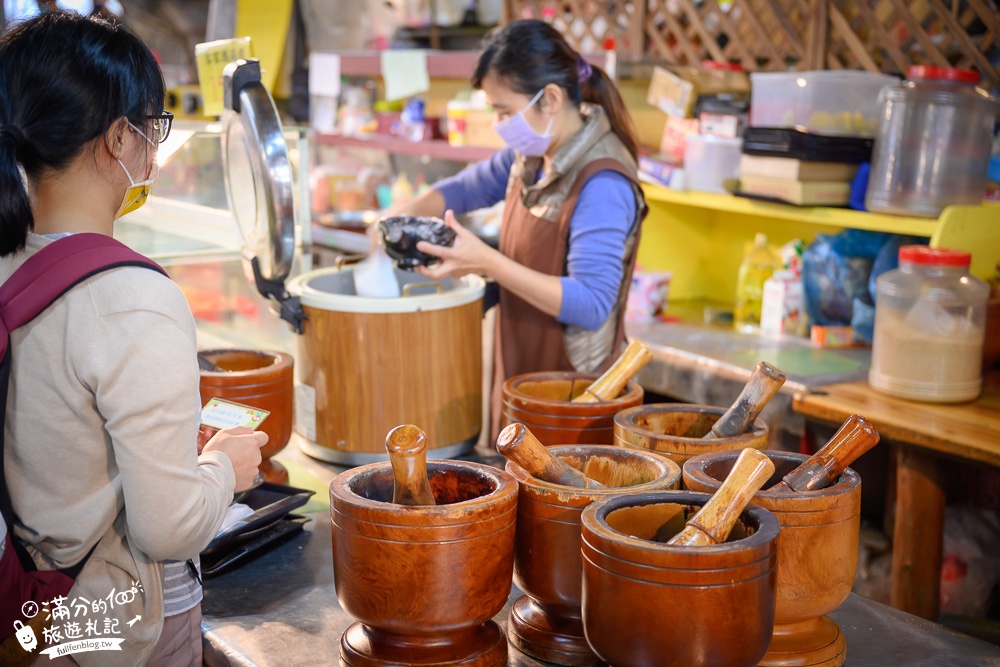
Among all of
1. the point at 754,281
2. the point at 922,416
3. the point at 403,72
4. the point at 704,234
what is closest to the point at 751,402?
the point at 922,416

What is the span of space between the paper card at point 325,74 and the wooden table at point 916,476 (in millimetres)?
3081

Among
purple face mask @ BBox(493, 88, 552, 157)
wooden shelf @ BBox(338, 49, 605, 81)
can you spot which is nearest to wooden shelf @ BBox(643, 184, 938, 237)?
wooden shelf @ BBox(338, 49, 605, 81)

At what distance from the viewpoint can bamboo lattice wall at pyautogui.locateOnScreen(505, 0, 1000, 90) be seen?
262 centimetres

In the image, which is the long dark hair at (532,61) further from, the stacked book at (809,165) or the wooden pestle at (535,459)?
the wooden pestle at (535,459)

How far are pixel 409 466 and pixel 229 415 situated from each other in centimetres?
53

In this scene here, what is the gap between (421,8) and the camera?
4.53 m

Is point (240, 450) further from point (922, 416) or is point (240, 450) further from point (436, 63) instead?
point (436, 63)

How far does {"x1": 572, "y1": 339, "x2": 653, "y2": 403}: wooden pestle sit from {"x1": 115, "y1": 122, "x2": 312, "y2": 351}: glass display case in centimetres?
117

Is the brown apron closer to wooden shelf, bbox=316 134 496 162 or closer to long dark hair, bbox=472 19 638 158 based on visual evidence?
long dark hair, bbox=472 19 638 158

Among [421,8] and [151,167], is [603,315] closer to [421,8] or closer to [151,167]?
[151,167]

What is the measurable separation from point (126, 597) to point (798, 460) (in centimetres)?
79

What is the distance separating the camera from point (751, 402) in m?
1.31

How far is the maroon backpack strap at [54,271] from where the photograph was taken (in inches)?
37.8

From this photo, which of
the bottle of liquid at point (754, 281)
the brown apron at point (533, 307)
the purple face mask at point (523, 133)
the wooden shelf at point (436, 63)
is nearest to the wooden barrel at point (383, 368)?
the brown apron at point (533, 307)
